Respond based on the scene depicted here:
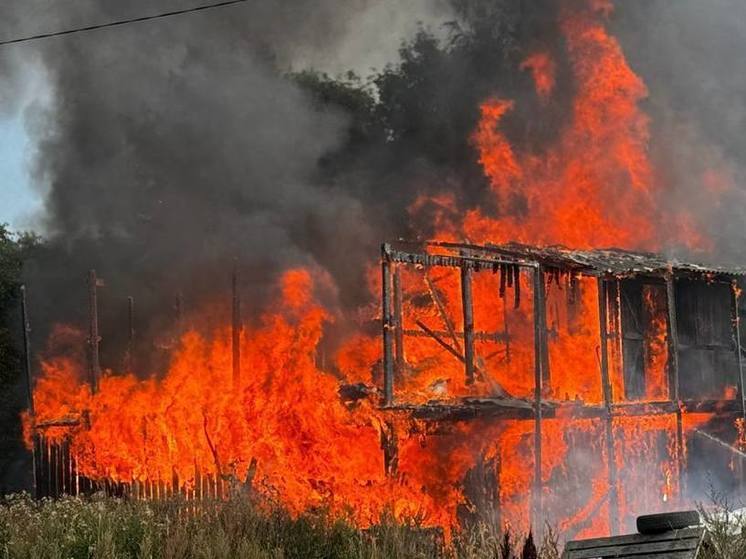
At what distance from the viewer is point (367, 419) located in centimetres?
1450

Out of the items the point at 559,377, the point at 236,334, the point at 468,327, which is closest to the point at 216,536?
the point at 468,327

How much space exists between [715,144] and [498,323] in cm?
1221

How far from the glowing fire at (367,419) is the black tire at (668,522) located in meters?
3.48

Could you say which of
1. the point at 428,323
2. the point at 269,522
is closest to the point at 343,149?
the point at 428,323

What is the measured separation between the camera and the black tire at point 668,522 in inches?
319

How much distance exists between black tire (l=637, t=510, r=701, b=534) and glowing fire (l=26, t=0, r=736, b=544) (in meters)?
3.48

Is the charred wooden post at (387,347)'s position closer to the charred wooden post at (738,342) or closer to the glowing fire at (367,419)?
the glowing fire at (367,419)

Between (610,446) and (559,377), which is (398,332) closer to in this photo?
(559,377)

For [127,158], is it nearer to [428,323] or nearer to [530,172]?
[428,323]

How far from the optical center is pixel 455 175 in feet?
101

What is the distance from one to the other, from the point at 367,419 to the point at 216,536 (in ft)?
18.8

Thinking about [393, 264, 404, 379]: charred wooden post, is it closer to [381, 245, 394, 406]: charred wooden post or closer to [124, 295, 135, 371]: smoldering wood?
[381, 245, 394, 406]: charred wooden post

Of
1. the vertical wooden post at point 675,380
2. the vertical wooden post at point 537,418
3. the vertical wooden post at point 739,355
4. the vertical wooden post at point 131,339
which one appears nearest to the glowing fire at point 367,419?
the vertical wooden post at point 675,380

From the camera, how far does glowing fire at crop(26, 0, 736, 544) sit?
14734 mm
